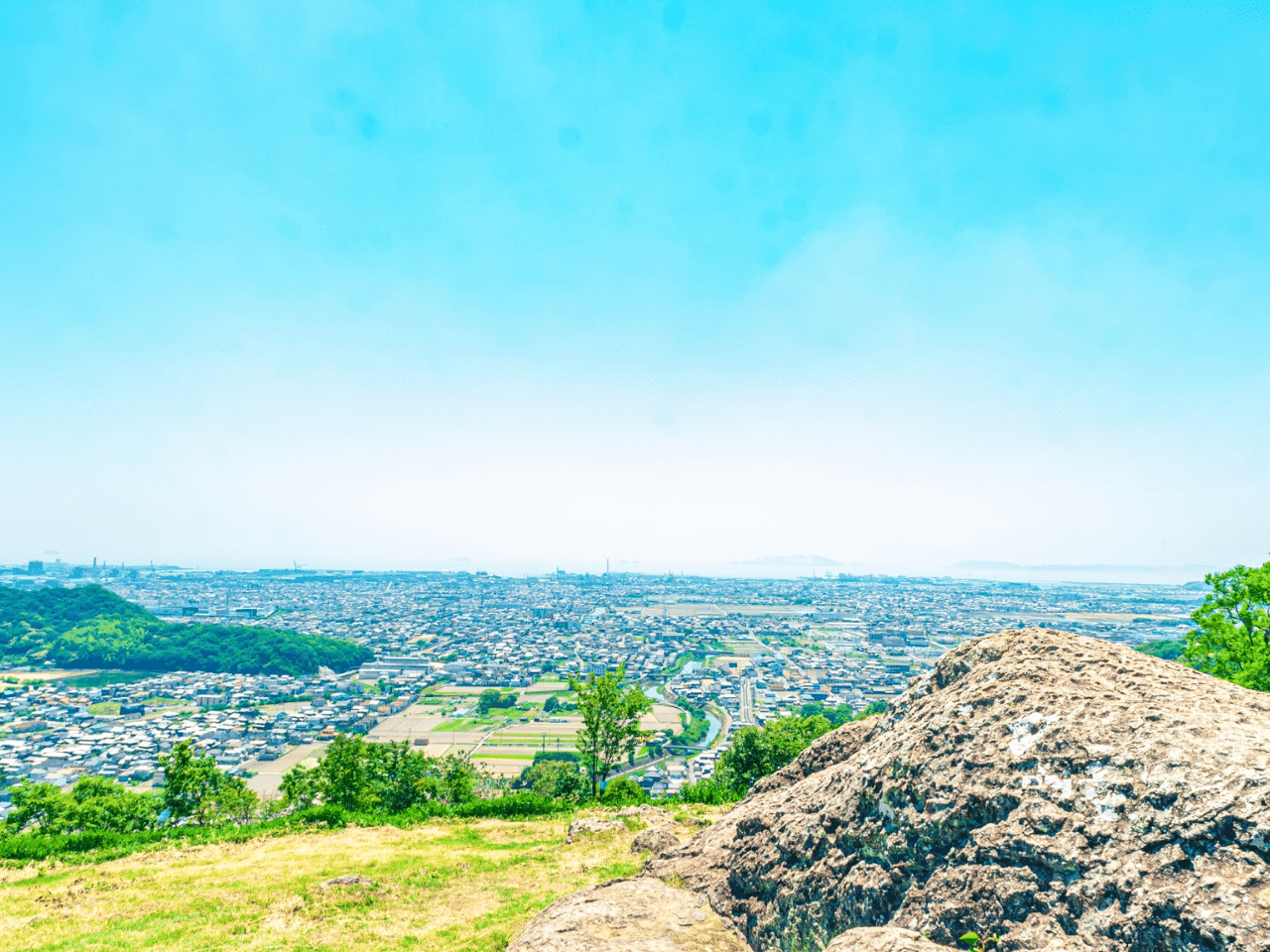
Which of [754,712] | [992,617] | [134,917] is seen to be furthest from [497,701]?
[992,617]

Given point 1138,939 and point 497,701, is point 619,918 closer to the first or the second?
point 1138,939

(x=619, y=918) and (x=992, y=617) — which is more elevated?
(x=619, y=918)

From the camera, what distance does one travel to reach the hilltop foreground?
6.56 metres

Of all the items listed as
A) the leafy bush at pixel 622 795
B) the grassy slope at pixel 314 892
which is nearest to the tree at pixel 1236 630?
the grassy slope at pixel 314 892

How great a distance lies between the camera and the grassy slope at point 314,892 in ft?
45.6

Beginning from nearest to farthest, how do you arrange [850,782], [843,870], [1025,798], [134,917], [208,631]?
[1025,798] → [843,870] → [850,782] → [134,917] → [208,631]

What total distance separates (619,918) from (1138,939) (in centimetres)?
790

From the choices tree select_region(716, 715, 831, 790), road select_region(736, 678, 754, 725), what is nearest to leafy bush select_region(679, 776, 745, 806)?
→ tree select_region(716, 715, 831, 790)

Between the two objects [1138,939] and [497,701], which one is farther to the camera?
[497,701]

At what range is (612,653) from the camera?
144250 mm

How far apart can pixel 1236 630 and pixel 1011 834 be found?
25.8 m

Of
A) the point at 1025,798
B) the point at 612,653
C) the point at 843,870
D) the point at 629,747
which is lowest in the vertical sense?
the point at 612,653

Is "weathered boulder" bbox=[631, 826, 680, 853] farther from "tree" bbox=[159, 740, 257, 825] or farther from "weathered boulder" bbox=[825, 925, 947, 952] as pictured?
"tree" bbox=[159, 740, 257, 825]

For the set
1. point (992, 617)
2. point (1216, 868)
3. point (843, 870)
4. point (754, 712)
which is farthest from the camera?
point (992, 617)
